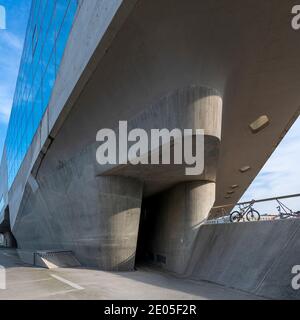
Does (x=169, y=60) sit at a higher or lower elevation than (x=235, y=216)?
higher

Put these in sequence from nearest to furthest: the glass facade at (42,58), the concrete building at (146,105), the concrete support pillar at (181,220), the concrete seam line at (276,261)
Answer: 1. the concrete seam line at (276,261)
2. the concrete building at (146,105)
3. the concrete support pillar at (181,220)
4. the glass facade at (42,58)

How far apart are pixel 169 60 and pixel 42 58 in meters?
10.8

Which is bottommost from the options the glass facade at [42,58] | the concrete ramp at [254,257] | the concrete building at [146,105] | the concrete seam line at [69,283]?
the concrete seam line at [69,283]

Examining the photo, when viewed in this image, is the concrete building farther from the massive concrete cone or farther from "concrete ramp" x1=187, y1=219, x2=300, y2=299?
"concrete ramp" x1=187, y1=219, x2=300, y2=299

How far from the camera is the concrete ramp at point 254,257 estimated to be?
7.75m

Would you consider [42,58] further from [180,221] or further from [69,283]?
[69,283]

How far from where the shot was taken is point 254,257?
9.04 meters

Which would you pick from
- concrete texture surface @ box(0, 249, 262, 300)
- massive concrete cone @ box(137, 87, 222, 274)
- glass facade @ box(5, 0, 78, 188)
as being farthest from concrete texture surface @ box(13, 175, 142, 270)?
glass facade @ box(5, 0, 78, 188)

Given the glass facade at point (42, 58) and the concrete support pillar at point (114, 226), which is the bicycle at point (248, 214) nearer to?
the concrete support pillar at point (114, 226)

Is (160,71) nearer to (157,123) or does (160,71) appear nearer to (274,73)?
(157,123)

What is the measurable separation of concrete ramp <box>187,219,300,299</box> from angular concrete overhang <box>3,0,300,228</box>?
4730mm

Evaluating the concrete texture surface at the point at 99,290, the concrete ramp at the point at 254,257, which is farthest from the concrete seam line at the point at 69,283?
the concrete ramp at the point at 254,257

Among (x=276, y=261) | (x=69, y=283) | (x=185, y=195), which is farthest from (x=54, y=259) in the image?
(x=276, y=261)

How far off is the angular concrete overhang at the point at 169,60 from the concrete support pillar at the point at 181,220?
10.9 feet
